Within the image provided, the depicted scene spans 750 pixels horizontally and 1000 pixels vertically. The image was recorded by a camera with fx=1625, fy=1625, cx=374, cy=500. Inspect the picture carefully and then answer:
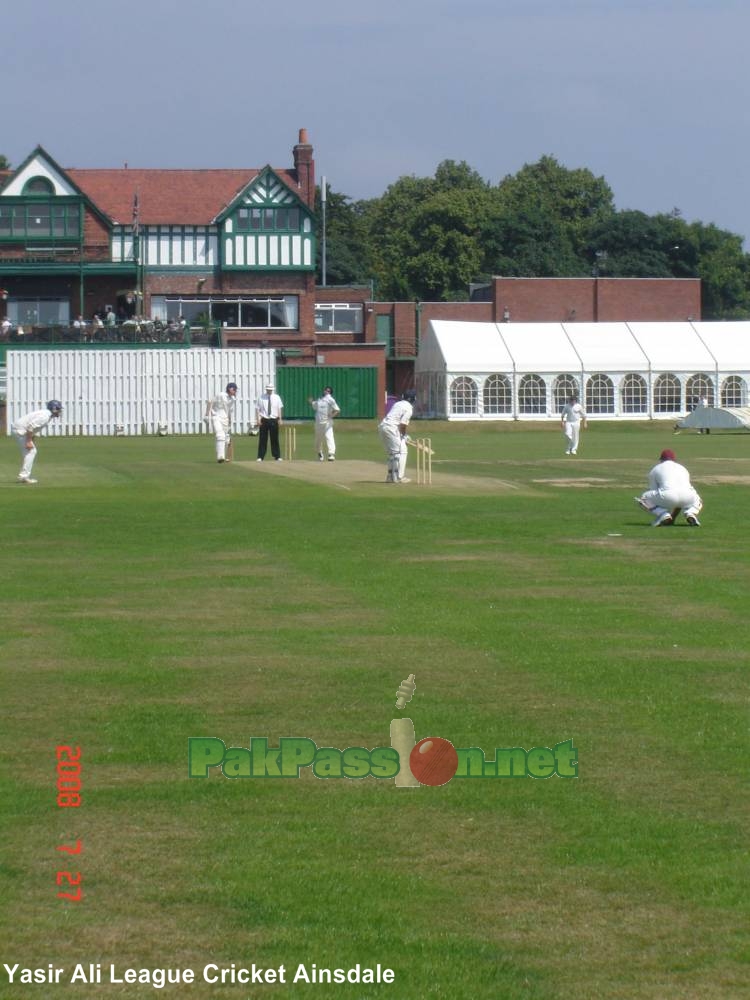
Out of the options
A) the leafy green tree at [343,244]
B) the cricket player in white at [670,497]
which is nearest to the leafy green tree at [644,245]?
the leafy green tree at [343,244]

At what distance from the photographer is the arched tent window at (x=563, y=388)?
70812mm

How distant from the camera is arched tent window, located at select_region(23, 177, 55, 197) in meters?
73.6

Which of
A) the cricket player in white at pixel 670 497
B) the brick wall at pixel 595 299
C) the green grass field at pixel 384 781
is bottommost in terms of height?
the green grass field at pixel 384 781

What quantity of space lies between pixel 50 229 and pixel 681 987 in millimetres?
71484

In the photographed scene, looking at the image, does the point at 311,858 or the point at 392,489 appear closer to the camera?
the point at 311,858

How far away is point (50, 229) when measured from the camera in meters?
73.4

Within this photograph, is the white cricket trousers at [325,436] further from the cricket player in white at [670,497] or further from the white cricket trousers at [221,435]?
the cricket player in white at [670,497]

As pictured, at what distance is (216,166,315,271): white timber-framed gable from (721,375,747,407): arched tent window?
19.5 meters

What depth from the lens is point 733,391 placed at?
237 feet

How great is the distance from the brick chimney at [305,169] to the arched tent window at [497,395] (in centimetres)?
1487

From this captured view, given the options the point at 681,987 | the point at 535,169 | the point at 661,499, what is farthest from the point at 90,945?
the point at 535,169

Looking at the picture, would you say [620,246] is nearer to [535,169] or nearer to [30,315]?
[535,169]

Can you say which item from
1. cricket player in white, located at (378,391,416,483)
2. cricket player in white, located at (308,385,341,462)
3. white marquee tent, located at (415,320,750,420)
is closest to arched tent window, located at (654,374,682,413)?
white marquee tent, located at (415,320,750,420)
